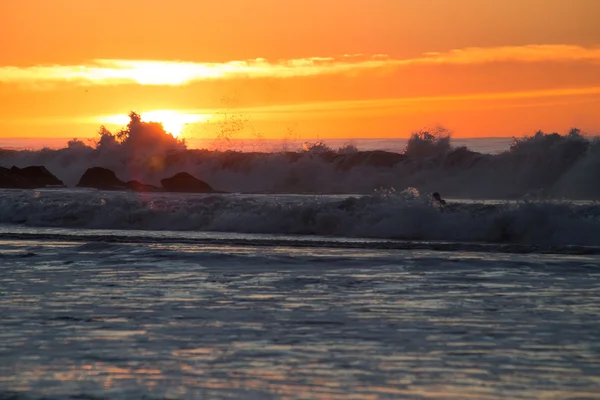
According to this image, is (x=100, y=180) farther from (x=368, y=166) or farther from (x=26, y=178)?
(x=368, y=166)

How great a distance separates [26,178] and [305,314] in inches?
1266

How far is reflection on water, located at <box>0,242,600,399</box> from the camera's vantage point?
262 inches

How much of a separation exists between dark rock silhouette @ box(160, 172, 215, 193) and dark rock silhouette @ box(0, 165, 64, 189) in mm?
5933

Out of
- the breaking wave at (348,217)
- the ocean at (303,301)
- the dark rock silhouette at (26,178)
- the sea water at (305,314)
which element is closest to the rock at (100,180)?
the dark rock silhouette at (26,178)

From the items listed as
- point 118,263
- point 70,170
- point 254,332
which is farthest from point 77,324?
point 70,170

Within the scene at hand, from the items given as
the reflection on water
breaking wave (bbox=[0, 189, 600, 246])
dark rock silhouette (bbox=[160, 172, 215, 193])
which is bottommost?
the reflection on water

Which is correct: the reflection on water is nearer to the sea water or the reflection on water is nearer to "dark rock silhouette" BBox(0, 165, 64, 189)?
the sea water

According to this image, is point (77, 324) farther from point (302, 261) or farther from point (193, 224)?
point (193, 224)

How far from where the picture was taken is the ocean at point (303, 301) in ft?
22.2

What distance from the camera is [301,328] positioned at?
28.4ft

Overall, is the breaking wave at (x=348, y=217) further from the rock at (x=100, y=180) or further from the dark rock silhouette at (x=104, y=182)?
the rock at (x=100, y=180)

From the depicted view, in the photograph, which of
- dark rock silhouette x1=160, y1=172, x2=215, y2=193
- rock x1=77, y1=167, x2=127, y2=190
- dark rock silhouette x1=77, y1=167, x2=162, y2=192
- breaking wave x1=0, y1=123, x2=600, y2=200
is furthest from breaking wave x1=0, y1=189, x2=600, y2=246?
rock x1=77, y1=167, x2=127, y2=190

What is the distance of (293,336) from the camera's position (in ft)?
27.1

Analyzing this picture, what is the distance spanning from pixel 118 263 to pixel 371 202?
9.43 meters
